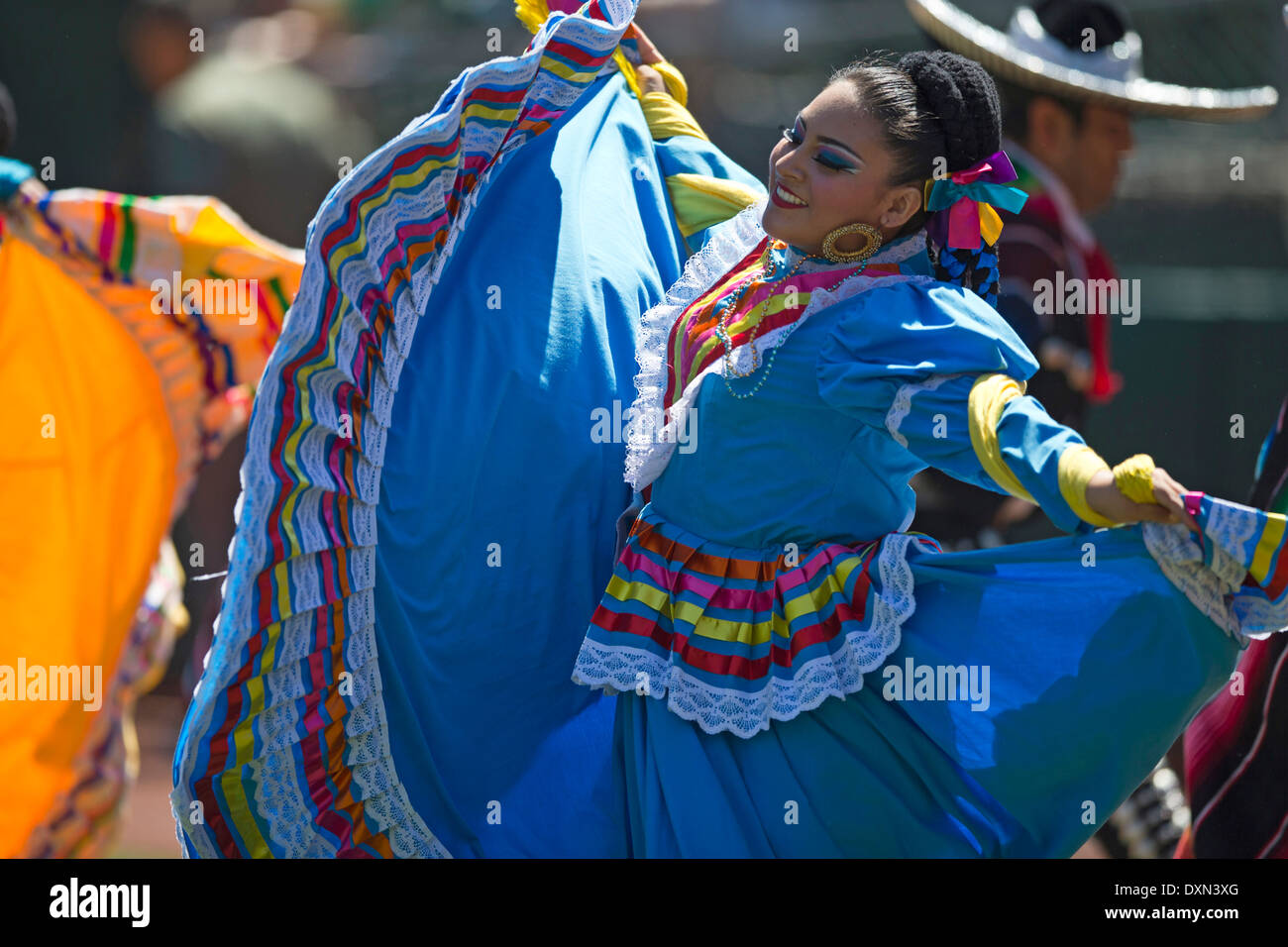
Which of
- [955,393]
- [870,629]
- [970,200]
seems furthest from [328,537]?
[970,200]

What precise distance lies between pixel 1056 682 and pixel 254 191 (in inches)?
151

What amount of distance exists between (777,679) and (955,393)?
43 cm

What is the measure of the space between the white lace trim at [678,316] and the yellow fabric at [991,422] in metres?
0.21

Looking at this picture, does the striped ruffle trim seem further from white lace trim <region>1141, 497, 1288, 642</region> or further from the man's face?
the man's face

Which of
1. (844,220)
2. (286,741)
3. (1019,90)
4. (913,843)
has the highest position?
(1019,90)

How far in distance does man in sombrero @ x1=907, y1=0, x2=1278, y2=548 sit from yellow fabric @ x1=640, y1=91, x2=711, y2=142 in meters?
1.14

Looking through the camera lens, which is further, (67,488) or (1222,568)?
(67,488)

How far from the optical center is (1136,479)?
1.63 meters

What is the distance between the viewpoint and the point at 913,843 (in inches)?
75.1

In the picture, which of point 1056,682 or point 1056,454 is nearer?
point 1056,454

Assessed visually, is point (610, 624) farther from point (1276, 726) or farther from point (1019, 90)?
point (1019, 90)

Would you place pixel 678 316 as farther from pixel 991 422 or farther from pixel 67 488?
pixel 67 488

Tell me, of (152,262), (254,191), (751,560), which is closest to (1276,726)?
(751,560)

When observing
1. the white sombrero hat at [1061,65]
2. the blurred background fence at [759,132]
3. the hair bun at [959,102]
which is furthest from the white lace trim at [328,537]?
the blurred background fence at [759,132]
